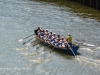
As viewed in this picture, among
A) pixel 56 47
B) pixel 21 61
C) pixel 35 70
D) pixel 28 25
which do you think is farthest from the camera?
pixel 28 25

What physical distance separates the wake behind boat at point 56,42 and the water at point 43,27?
66cm

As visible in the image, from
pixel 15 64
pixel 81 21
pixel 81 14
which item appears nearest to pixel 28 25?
pixel 81 21

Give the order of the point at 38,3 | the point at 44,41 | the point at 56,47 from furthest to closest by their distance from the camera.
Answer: the point at 38,3
the point at 44,41
the point at 56,47

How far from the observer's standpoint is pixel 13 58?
3281 centimetres

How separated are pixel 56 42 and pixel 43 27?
1128cm

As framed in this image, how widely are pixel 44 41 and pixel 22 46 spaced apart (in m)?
2.80

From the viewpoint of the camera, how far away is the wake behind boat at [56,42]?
33500 millimetres

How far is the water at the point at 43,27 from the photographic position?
30250 millimetres

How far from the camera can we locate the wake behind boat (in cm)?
3350

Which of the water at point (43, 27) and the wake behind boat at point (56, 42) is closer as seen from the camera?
the water at point (43, 27)

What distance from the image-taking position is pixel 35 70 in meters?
29.6

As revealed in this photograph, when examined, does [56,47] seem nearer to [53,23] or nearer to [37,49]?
[37,49]

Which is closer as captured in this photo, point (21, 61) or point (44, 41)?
point (21, 61)

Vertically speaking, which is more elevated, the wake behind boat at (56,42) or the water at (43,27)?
the wake behind boat at (56,42)
